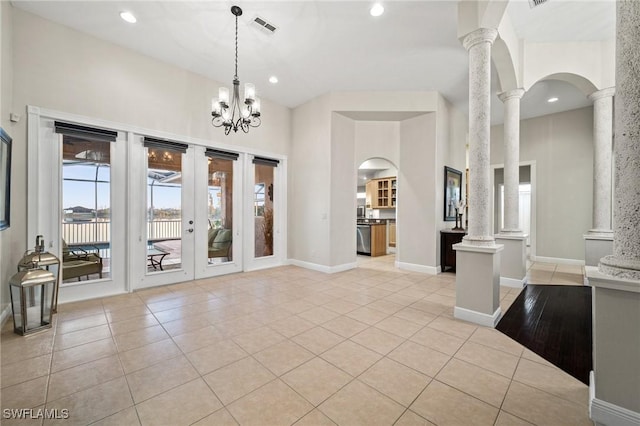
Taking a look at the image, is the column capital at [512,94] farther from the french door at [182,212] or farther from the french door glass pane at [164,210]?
→ the french door glass pane at [164,210]

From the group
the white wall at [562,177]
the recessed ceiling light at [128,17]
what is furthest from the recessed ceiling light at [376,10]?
the white wall at [562,177]

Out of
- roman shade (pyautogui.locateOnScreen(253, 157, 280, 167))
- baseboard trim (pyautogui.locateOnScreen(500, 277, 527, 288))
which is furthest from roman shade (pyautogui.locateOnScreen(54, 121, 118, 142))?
baseboard trim (pyautogui.locateOnScreen(500, 277, 527, 288))

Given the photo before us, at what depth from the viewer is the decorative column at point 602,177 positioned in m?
4.51

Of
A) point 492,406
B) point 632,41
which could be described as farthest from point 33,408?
point 632,41

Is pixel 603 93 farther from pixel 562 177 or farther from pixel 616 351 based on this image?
pixel 616 351

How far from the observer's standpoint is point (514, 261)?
4.46 m

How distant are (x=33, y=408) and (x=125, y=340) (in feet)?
2.86

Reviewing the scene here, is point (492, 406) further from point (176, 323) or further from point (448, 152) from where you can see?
point (448, 152)

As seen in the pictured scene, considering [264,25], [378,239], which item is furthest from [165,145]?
[378,239]

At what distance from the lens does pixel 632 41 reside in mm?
1543

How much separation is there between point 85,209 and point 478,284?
202 inches

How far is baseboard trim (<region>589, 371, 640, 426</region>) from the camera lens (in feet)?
4.71

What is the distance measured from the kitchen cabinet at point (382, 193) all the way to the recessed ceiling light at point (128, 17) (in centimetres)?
731

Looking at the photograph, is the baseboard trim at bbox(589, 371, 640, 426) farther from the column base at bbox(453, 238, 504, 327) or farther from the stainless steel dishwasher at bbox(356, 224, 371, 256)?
the stainless steel dishwasher at bbox(356, 224, 371, 256)
